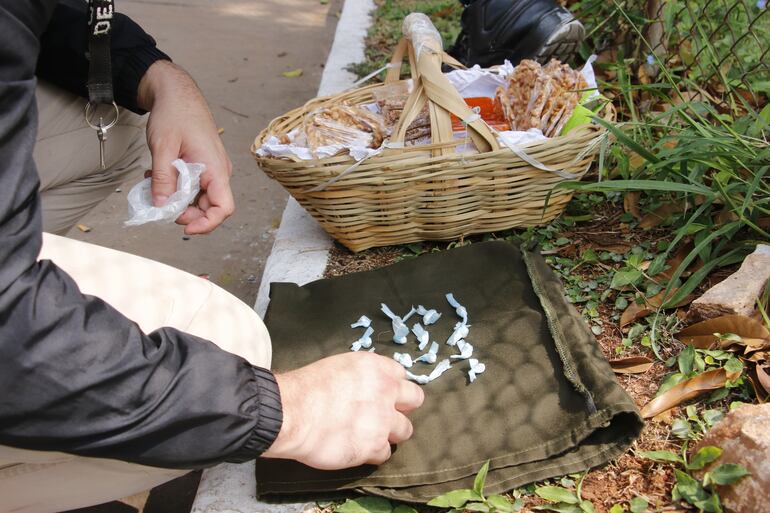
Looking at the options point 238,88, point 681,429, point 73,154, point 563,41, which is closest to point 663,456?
point 681,429

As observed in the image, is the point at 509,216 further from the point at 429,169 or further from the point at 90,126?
the point at 90,126

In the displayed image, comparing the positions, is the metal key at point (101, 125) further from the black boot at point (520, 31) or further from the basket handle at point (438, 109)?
the black boot at point (520, 31)

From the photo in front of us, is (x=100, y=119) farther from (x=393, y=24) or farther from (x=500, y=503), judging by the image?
(x=393, y=24)

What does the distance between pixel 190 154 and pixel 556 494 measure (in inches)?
46.2

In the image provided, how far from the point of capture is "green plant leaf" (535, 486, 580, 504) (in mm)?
1480

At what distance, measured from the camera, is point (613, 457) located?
60.6 inches

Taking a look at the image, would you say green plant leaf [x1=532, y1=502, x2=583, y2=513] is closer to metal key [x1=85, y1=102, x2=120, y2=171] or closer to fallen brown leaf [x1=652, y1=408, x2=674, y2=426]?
fallen brown leaf [x1=652, y1=408, x2=674, y2=426]

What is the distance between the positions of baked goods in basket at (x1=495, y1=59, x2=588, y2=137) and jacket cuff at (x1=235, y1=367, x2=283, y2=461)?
5.09 ft

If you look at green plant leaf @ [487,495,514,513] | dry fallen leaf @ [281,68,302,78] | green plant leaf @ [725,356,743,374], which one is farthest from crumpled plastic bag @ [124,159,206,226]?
dry fallen leaf @ [281,68,302,78]

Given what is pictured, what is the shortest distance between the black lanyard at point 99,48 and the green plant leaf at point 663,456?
5.39 feet

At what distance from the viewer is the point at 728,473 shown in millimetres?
1354

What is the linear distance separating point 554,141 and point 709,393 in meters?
0.85

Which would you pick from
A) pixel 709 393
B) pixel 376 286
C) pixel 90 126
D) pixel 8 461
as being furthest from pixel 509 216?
pixel 8 461

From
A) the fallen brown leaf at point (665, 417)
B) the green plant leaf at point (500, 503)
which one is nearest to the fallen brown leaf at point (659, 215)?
the fallen brown leaf at point (665, 417)
